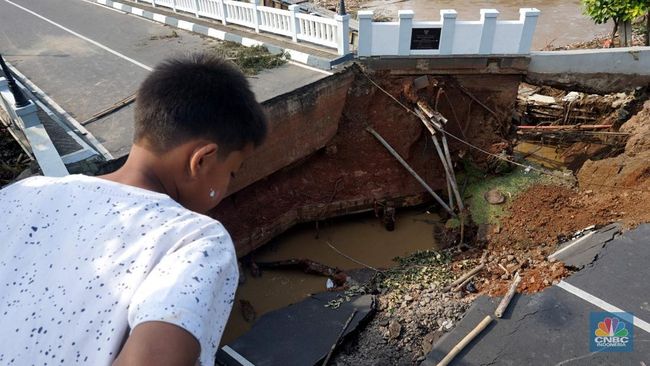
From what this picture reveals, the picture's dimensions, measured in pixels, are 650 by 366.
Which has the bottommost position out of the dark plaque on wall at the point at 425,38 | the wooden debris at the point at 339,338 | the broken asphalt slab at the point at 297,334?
the broken asphalt slab at the point at 297,334

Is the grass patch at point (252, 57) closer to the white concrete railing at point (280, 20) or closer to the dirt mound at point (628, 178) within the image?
the white concrete railing at point (280, 20)

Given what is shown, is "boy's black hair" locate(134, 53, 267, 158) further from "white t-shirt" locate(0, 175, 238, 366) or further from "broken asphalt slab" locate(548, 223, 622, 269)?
"broken asphalt slab" locate(548, 223, 622, 269)

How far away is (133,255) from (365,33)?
304 inches

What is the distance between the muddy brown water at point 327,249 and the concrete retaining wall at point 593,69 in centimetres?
382

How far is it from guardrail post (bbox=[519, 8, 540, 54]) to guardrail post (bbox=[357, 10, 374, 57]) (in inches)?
112

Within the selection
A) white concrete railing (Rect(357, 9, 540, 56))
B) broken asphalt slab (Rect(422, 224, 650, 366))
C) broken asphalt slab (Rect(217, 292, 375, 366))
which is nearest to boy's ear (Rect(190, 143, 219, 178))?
broken asphalt slab (Rect(422, 224, 650, 366))

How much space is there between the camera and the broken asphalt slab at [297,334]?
5309 millimetres

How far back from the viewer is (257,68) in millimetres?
8469

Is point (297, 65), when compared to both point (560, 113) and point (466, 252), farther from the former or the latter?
point (560, 113)

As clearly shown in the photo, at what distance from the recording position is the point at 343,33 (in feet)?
27.2

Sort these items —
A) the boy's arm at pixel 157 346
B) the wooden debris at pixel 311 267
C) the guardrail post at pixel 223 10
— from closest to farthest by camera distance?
the boy's arm at pixel 157 346, the wooden debris at pixel 311 267, the guardrail post at pixel 223 10

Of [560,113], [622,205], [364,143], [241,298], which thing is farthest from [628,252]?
[241,298]

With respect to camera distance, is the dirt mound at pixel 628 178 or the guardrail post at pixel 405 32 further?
the guardrail post at pixel 405 32

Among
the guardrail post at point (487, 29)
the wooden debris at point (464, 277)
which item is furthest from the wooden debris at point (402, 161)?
the guardrail post at point (487, 29)
